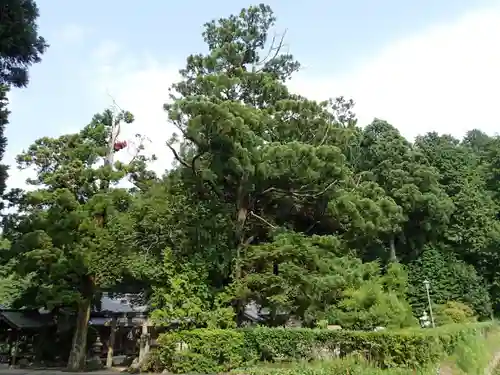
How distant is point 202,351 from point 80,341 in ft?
26.4

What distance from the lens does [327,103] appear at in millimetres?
22406

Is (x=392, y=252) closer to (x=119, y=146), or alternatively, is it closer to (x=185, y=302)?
(x=185, y=302)

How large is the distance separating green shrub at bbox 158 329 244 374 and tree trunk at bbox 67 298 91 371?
652cm

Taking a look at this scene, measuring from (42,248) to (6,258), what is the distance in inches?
80.8

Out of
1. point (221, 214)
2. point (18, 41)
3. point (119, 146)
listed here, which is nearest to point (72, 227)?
point (119, 146)

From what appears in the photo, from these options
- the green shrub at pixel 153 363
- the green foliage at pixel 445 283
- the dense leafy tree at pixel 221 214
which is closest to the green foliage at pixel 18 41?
the dense leafy tree at pixel 221 214

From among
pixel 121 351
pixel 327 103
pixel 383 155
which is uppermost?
pixel 383 155

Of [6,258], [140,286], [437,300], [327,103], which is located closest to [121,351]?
[140,286]

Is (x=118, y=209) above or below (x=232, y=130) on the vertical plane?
below

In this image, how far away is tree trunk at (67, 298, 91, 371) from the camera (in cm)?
2097

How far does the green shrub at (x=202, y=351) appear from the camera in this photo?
16.0 meters

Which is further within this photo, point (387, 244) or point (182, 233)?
point (387, 244)

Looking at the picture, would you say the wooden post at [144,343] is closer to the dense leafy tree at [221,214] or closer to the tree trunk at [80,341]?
the dense leafy tree at [221,214]

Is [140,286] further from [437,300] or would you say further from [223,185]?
[437,300]
